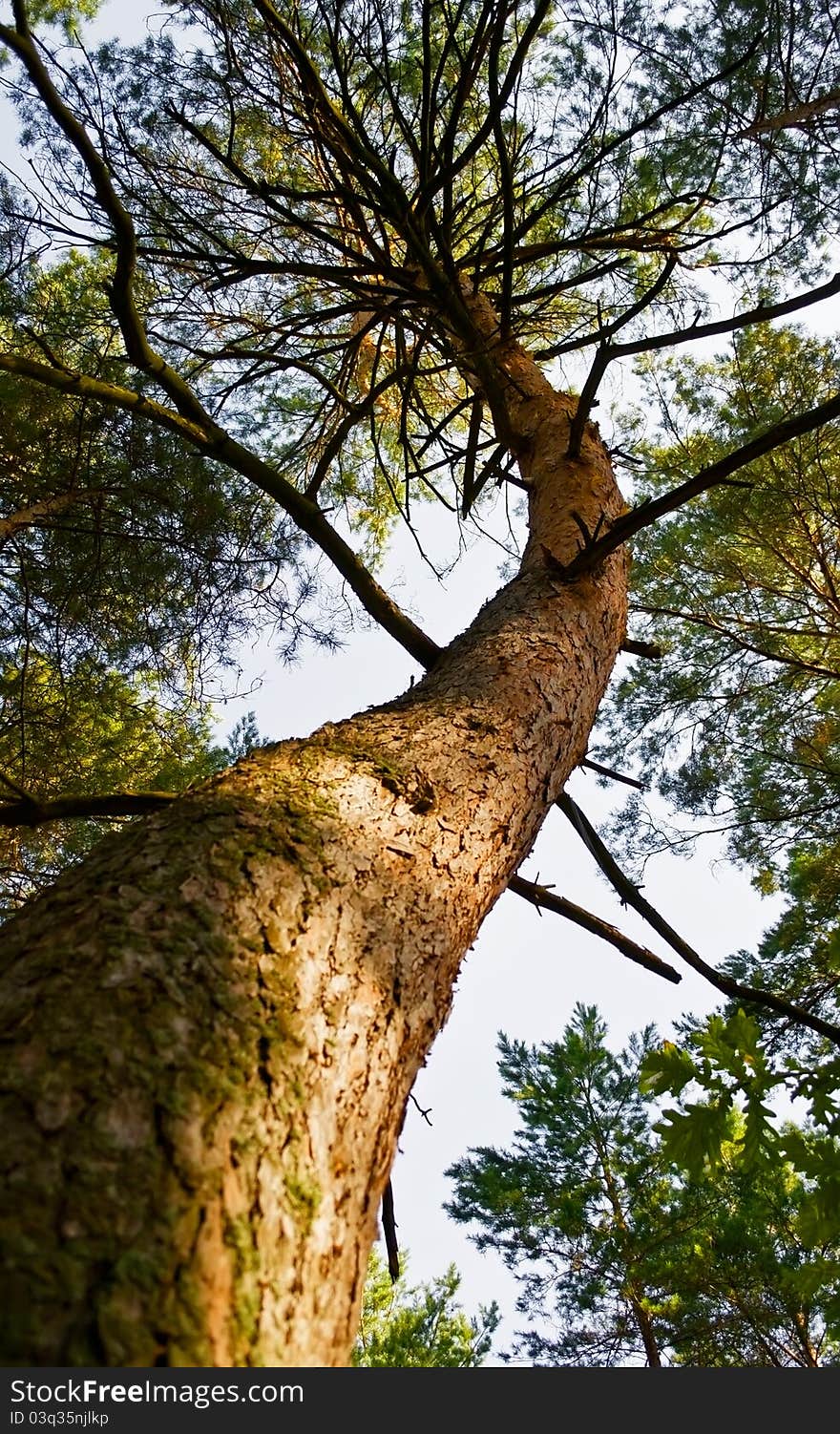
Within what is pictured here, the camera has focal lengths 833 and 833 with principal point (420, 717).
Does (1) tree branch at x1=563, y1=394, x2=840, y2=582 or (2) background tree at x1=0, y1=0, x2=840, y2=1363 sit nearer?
(2) background tree at x1=0, y1=0, x2=840, y2=1363

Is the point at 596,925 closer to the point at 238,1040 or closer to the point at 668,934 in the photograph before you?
the point at 668,934

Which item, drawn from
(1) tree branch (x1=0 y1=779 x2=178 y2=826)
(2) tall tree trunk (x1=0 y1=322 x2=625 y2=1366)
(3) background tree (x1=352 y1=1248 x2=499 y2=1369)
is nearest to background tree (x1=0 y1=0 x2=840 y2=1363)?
(2) tall tree trunk (x1=0 y1=322 x2=625 y2=1366)

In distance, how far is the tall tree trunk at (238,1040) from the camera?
582mm

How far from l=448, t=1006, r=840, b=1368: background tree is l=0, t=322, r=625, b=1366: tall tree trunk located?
16.5 feet

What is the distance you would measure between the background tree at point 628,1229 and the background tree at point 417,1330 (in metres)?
1.12

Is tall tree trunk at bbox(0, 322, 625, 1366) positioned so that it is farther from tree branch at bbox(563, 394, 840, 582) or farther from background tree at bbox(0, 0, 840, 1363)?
tree branch at bbox(563, 394, 840, 582)

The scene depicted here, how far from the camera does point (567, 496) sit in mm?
2494

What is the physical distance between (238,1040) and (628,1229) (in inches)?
297

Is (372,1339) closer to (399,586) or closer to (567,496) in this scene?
(399,586)

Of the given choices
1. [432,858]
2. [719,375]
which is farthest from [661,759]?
[432,858]

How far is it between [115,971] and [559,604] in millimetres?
1484

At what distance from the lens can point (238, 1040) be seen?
768 mm

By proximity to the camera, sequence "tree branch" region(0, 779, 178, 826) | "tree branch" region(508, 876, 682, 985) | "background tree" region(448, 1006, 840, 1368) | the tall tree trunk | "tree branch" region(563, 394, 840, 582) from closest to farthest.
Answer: the tall tree trunk
"tree branch" region(563, 394, 840, 582)
"tree branch" region(0, 779, 178, 826)
"tree branch" region(508, 876, 682, 985)
"background tree" region(448, 1006, 840, 1368)

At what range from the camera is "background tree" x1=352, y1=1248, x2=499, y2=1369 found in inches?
324
